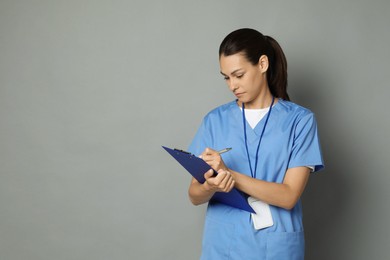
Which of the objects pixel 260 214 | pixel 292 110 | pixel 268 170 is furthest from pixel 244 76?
pixel 260 214

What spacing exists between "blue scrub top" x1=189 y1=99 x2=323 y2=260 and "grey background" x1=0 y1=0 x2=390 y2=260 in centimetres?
71

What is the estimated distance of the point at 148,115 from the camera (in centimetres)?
247

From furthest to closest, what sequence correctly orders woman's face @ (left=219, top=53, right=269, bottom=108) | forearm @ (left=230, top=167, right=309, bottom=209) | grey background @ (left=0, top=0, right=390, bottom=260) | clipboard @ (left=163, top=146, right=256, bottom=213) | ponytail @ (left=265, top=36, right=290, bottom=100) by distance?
grey background @ (left=0, top=0, right=390, bottom=260) → ponytail @ (left=265, top=36, right=290, bottom=100) → woman's face @ (left=219, top=53, right=269, bottom=108) → forearm @ (left=230, top=167, right=309, bottom=209) → clipboard @ (left=163, top=146, right=256, bottom=213)

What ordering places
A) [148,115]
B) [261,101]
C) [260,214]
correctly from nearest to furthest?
1. [260,214]
2. [261,101]
3. [148,115]

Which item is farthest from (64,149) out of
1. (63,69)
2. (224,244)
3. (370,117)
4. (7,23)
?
(370,117)

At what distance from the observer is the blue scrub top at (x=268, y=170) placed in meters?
1.61

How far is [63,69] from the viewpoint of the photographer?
248 cm

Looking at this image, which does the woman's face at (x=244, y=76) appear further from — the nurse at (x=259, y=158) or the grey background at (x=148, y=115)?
the grey background at (x=148, y=115)

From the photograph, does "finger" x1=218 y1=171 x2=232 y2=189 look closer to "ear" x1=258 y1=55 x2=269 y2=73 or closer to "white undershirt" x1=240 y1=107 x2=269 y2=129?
"white undershirt" x1=240 y1=107 x2=269 y2=129

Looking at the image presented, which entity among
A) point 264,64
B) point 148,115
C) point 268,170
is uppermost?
point 264,64

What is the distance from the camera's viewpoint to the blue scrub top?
1.61 metres

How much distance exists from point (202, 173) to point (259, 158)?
0.23 meters

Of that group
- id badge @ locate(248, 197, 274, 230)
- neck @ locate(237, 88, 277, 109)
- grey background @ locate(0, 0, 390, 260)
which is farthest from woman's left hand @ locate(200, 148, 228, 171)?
grey background @ locate(0, 0, 390, 260)

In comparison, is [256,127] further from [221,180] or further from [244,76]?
[221,180]
